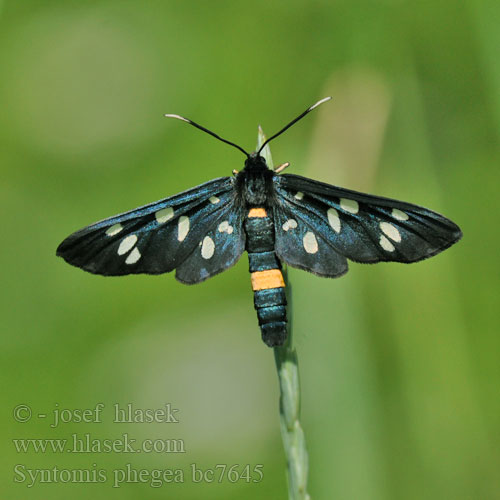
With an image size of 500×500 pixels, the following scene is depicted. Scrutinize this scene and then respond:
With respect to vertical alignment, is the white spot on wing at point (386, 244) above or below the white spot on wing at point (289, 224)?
below

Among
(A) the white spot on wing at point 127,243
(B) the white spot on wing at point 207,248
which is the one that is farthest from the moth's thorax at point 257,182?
(A) the white spot on wing at point 127,243

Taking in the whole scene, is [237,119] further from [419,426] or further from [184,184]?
[419,426]

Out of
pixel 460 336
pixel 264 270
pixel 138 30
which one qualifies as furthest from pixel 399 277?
pixel 138 30

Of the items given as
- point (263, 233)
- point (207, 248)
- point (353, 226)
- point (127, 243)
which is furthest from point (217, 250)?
point (353, 226)

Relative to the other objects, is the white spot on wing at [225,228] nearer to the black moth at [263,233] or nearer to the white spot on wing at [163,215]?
the black moth at [263,233]

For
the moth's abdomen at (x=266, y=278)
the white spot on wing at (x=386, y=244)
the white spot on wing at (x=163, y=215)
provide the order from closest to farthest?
the moth's abdomen at (x=266, y=278), the white spot on wing at (x=386, y=244), the white spot on wing at (x=163, y=215)

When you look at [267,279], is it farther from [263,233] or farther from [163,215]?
[163,215]

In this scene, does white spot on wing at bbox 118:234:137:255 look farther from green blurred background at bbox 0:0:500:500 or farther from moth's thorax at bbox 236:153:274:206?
green blurred background at bbox 0:0:500:500
